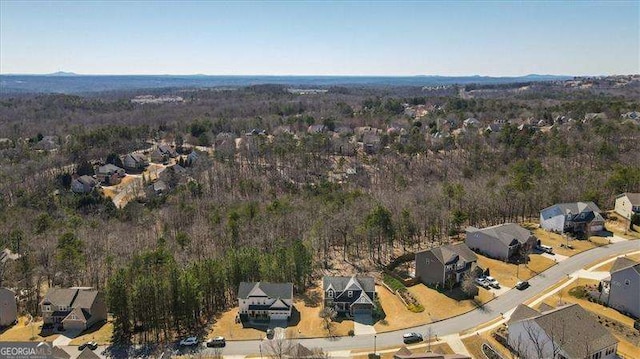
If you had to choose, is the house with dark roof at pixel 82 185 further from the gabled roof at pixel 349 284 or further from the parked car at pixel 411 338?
the parked car at pixel 411 338

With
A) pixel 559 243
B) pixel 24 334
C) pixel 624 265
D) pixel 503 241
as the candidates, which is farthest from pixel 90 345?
→ pixel 559 243

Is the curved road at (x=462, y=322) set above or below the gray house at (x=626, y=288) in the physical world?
below

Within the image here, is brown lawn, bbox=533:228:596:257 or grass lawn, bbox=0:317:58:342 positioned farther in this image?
brown lawn, bbox=533:228:596:257

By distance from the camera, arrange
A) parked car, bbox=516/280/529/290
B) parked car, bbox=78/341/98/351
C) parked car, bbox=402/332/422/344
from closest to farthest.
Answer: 1. parked car, bbox=402/332/422/344
2. parked car, bbox=78/341/98/351
3. parked car, bbox=516/280/529/290

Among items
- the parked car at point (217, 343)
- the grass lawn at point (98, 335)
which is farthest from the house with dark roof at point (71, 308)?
the parked car at point (217, 343)

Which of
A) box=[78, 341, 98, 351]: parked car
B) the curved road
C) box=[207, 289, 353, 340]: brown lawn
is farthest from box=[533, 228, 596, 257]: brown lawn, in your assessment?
box=[78, 341, 98, 351]: parked car

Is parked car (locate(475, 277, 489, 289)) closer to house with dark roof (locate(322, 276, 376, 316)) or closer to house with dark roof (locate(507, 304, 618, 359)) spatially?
house with dark roof (locate(507, 304, 618, 359))

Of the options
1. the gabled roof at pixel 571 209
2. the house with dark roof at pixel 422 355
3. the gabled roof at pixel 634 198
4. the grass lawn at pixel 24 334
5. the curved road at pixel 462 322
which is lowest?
the grass lawn at pixel 24 334
